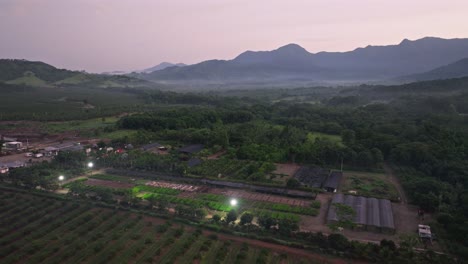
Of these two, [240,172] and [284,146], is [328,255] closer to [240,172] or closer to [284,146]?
[240,172]

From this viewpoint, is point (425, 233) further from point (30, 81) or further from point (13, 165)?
point (30, 81)

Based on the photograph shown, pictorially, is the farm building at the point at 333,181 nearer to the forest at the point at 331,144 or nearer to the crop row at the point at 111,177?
the forest at the point at 331,144

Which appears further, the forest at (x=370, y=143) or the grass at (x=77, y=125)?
the grass at (x=77, y=125)

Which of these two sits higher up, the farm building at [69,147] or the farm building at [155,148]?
the farm building at [69,147]

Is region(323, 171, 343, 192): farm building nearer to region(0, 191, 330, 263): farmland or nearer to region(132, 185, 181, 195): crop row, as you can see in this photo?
region(0, 191, 330, 263): farmland

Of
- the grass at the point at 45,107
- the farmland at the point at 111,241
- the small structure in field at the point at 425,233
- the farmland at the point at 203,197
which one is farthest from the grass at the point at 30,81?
the small structure in field at the point at 425,233

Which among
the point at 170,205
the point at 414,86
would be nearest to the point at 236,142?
the point at 170,205
